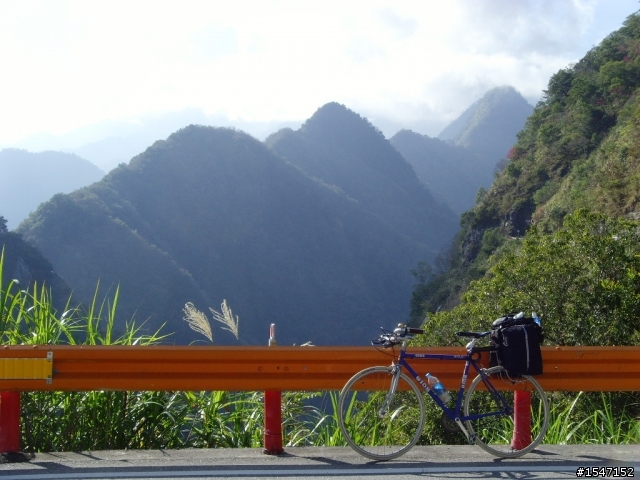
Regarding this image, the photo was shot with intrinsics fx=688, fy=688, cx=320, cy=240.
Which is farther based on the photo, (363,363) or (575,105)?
(575,105)

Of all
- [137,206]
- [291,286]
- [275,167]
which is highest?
[275,167]

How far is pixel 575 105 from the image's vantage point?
49188 millimetres

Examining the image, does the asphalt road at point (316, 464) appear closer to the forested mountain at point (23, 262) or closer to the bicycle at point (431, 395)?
the bicycle at point (431, 395)

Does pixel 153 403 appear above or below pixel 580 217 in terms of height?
below

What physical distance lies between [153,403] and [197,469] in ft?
3.50

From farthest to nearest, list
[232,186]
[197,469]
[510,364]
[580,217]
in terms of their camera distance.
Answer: [232,186] < [580,217] < [510,364] < [197,469]

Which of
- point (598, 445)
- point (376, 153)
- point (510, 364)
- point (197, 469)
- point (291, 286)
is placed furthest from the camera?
point (376, 153)

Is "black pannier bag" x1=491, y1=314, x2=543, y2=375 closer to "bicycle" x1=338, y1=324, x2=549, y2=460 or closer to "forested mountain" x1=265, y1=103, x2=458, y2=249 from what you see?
"bicycle" x1=338, y1=324, x2=549, y2=460

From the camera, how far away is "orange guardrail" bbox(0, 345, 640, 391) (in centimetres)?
500

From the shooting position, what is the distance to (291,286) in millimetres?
117062

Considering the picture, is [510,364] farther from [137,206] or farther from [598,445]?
[137,206]

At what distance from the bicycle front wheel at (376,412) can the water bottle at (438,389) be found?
11 cm

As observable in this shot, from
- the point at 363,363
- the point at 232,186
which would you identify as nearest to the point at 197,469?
the point at 363,363

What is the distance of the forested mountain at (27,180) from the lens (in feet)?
577
